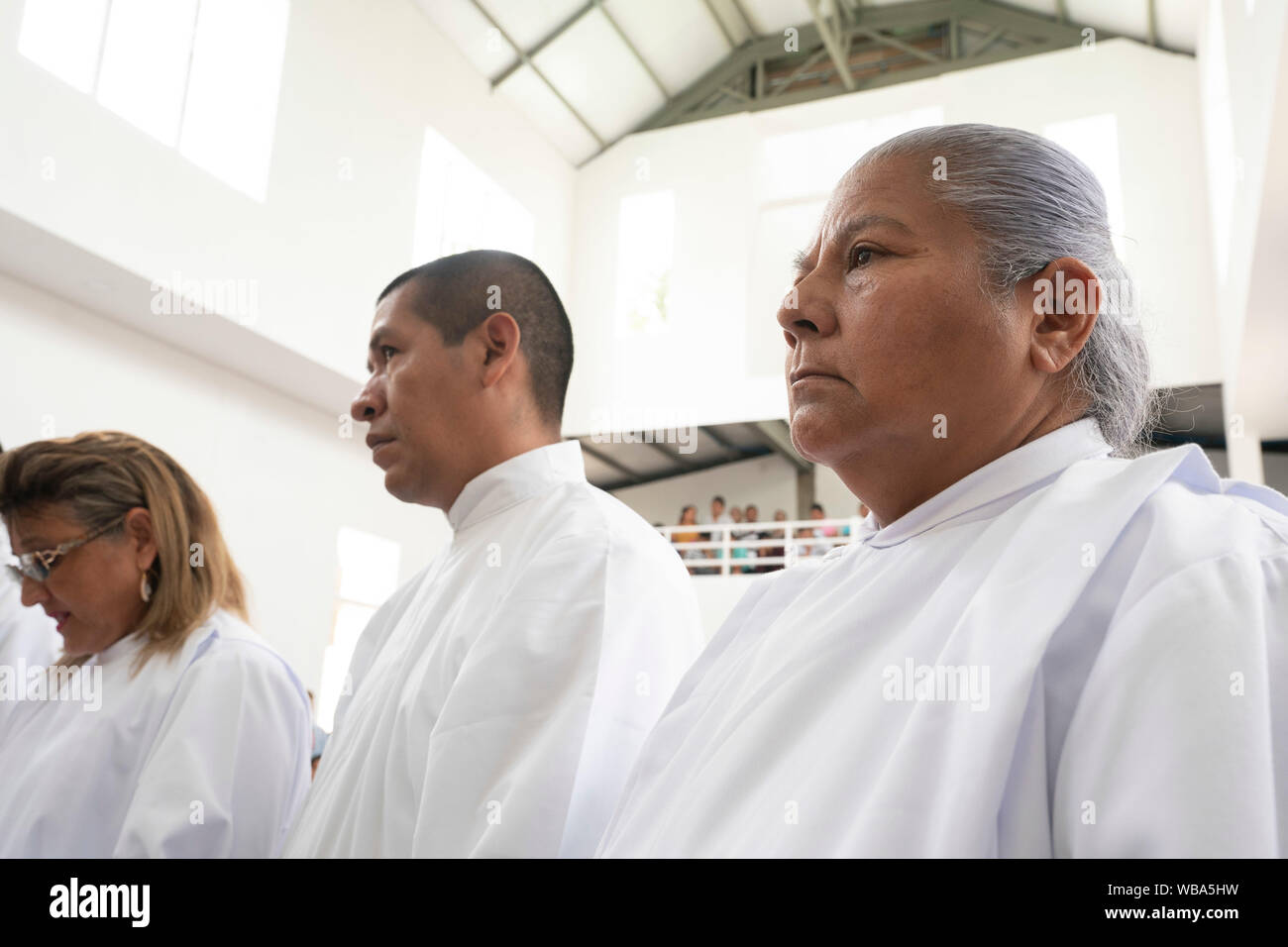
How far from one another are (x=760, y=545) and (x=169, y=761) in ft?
32.2

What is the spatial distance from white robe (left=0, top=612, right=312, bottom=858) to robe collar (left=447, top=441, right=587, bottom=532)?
0.64 m

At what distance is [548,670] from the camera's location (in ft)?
5.79

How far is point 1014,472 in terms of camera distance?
1.27 meters

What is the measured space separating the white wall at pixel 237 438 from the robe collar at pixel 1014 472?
7.87 meters

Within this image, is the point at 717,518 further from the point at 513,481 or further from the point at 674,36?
the point at 513,481

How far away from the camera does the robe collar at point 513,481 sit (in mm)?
2344

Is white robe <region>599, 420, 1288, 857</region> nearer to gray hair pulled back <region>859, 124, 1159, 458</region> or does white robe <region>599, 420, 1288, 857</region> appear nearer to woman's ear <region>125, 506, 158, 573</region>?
gray hair pulled back <region>859, 124, 1159, 458</region>

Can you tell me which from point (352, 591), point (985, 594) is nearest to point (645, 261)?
point (352, 591)

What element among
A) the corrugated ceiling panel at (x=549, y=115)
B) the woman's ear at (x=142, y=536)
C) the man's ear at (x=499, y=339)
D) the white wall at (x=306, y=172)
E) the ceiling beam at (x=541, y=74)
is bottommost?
the woman's ear at (x=142, y=536)

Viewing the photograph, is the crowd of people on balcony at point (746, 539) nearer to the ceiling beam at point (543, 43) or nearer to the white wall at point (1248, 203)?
the white wall at point (1248, 203)

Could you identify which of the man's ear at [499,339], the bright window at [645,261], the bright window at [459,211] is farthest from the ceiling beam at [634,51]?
the man's ear at [499,339]

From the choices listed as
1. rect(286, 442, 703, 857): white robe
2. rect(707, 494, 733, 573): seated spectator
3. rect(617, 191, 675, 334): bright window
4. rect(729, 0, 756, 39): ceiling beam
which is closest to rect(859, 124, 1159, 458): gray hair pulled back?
rect(286, 442, 703, 857): white robe

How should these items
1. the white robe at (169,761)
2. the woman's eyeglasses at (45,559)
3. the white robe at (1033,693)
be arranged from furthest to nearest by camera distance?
the woman's eyeglasses at (45,559), the white robe at (169,761), the white robe at (1033,693)

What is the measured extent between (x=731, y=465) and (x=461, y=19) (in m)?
7.84
